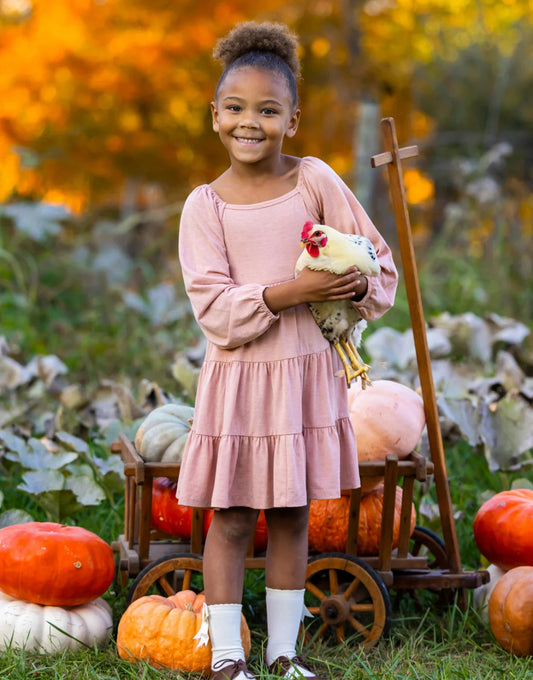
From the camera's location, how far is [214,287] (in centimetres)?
219

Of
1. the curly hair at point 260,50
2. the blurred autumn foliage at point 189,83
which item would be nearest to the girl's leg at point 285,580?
the curly hair at point 260,50

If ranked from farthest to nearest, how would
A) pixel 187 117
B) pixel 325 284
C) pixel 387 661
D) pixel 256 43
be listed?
1. pixel 187 117
2. pixel 387 661
3. pixel 256 43
4. pixel 325 284

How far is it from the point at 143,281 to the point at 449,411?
4.13 meters

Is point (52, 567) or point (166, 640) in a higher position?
point (52, 567)

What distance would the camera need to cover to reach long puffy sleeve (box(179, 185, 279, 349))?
7.07 ft

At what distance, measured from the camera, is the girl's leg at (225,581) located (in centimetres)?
226

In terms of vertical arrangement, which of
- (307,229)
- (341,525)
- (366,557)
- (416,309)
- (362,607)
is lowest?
(362,607)

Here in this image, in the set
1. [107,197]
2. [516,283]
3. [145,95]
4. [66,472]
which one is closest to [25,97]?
[145,95]

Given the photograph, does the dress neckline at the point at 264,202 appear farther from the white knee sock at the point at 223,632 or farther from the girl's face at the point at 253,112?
the white knee sock at the point at 223,632

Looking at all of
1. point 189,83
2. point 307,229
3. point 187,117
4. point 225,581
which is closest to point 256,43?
point 307,229

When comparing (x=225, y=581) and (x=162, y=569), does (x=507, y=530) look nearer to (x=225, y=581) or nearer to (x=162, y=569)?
(x=225, y=581)

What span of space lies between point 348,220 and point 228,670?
1.13 m

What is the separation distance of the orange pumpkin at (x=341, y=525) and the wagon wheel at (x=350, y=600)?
0.09 meters

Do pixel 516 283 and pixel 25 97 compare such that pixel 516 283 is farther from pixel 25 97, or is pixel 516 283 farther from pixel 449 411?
pixel 25 97
